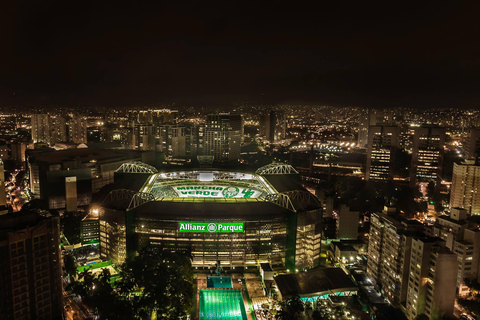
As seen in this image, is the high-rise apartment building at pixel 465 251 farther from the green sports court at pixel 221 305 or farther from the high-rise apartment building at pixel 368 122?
the high-rise apartment building at pixel 368 122

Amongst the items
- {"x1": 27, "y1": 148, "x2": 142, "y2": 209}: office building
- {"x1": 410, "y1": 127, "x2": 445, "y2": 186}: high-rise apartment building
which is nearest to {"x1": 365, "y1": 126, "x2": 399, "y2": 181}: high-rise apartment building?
{"x1": 410, "y1": 127, "x2": 445, "y2": 186}: high-rise apartment building

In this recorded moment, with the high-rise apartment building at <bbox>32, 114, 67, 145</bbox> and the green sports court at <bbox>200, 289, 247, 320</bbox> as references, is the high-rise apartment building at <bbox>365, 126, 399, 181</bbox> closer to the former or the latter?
the green sports court at <bbox>200, 289, 247, 320</bbox>

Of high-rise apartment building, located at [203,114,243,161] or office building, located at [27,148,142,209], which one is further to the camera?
high-rise apartment building, located at [203,114,243,161]

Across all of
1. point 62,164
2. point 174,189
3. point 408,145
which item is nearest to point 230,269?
point 174,189

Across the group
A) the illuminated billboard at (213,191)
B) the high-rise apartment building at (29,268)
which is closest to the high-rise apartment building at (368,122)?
the illuminated billboard at (213,191)

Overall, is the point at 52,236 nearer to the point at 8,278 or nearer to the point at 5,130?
the point at 8,278
